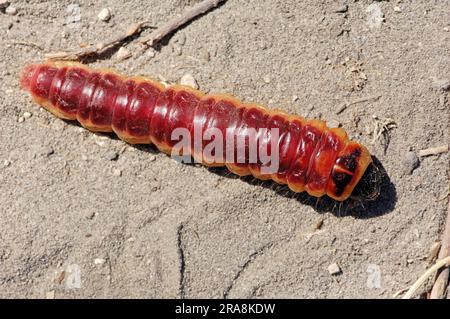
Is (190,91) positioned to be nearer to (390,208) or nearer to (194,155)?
(194,155)

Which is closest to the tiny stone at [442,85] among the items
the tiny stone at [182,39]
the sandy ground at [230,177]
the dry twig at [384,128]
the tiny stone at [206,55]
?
the sandy ground at [230,177]

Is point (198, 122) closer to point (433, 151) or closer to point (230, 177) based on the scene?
point (230, 177)

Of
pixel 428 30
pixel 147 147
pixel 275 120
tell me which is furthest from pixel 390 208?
pixel 147 147

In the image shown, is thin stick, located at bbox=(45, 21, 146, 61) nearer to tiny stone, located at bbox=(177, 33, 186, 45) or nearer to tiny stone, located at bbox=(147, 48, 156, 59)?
tiny stone, located at bbox=(147, 48, 156, 59)

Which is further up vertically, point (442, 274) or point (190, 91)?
point (190, 91)

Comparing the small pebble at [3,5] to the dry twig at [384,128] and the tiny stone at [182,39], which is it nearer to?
the tiny stone at [182,39]
